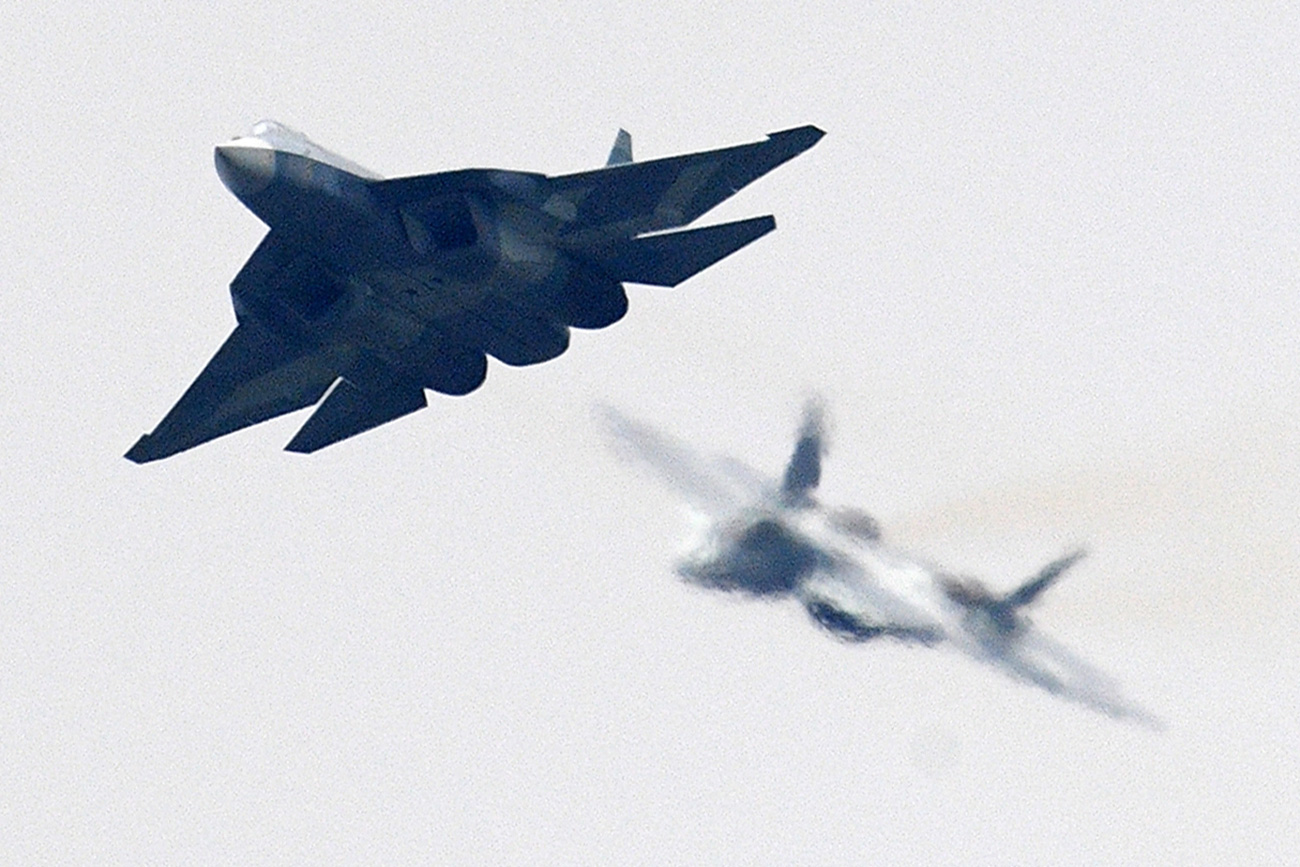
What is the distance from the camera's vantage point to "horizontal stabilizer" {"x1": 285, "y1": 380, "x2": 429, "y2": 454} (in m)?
63.4

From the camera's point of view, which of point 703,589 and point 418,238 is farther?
point 703,589

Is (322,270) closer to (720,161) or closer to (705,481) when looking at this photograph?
(720,161)

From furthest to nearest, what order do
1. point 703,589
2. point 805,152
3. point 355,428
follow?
point 703,589 < point 355,428 < point 805,152

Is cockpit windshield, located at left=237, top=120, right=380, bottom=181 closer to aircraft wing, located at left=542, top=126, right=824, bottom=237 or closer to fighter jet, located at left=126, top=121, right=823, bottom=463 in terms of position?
fighter jet, located at left=126, top=121, right=823, bottom=463

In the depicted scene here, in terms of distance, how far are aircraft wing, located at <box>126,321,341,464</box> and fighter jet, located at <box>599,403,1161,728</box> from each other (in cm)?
813

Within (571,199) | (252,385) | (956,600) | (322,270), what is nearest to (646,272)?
(571,199)

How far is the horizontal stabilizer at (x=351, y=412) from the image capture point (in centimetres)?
6344

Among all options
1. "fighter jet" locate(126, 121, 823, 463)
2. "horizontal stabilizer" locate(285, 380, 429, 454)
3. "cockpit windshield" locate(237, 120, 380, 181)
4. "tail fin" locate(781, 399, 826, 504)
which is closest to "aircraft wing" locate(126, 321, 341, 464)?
"horizontal stabilizer" locate(285, 380, 429, 454)

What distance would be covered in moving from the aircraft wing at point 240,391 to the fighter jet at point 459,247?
233 centimetres

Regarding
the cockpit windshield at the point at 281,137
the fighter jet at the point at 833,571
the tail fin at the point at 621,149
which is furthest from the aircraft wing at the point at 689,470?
the cockpit windshield at the point at 281,137

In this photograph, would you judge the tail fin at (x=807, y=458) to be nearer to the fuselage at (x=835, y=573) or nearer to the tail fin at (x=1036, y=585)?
the fuselage at (x=835, y=573)

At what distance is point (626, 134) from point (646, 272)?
25.5 feet

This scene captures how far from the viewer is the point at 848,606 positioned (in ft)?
225

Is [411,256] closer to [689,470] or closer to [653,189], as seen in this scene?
[653,189]
